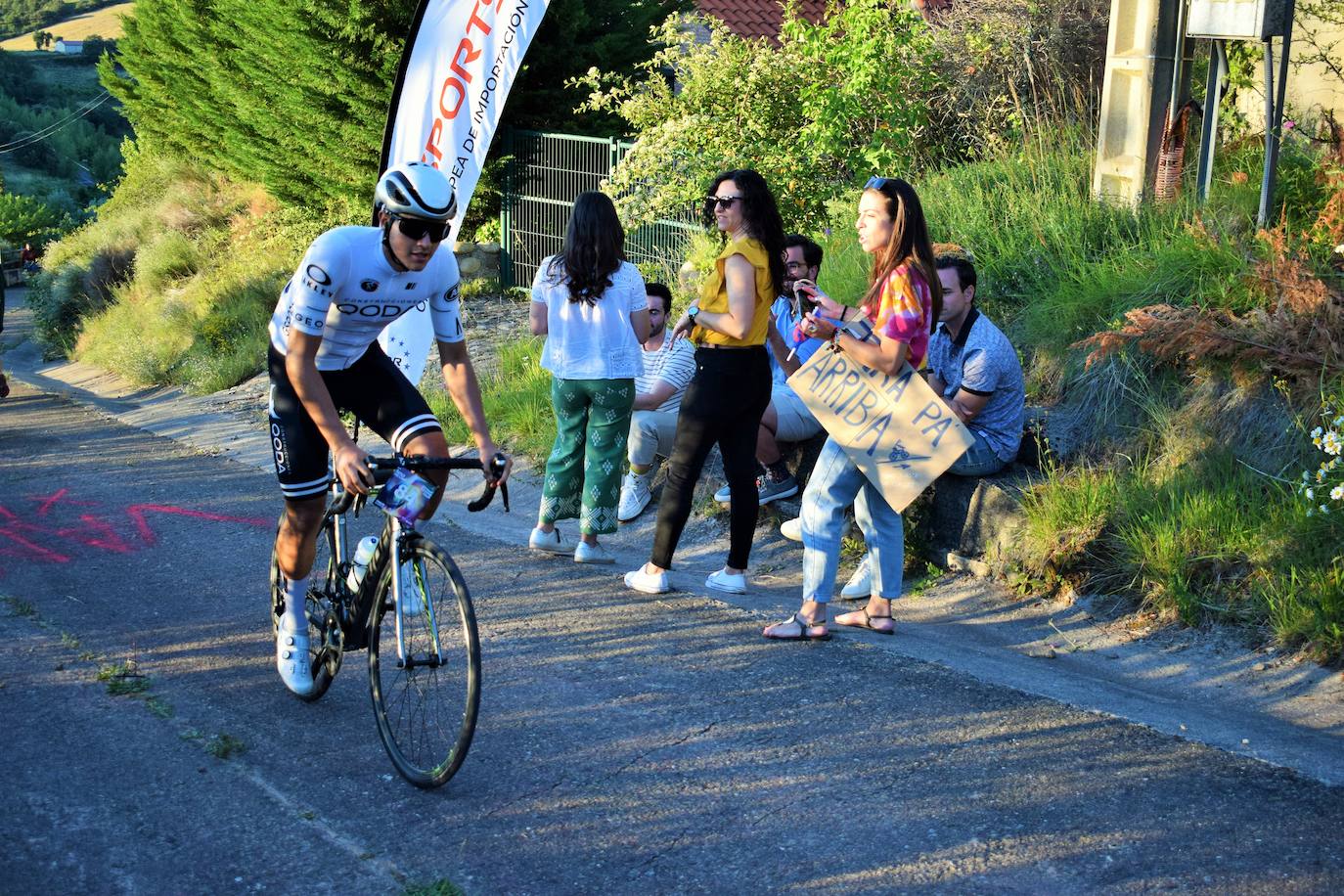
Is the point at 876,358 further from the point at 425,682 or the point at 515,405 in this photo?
the point at 515,405

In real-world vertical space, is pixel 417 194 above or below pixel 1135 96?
below

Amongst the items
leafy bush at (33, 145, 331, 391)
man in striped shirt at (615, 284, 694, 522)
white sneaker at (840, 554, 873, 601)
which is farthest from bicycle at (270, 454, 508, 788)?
leafy bush at (33, 145, 331, 391)

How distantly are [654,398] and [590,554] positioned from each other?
3.61 ft

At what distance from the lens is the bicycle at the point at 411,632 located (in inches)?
166

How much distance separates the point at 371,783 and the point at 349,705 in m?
0.75

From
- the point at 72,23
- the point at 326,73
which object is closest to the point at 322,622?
the point at 326,73

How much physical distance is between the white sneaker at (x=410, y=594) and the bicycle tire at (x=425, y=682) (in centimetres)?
1

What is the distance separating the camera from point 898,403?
5.60 metres

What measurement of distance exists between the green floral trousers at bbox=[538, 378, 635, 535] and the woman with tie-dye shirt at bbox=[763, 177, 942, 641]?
1369mm

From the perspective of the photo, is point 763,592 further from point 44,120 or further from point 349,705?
point 44,120

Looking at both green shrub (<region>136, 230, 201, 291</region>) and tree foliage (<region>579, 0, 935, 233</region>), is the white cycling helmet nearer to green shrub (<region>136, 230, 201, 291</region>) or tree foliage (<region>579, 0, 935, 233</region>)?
tree foliage (<region>579, 0, 935, 233</region>)

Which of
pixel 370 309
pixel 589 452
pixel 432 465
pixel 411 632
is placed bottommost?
pixel 411 632

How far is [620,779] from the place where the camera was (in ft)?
14.7

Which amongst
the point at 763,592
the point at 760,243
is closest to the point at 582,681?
the point at 763,592
